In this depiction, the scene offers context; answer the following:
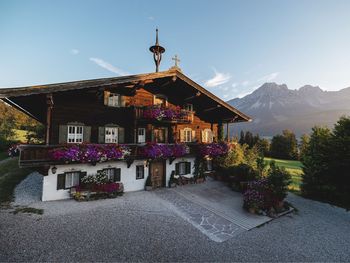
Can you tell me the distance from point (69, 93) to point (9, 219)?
8524 millimetres

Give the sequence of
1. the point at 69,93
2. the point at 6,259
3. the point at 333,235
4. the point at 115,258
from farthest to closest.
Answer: the point at 69,93 < the point at 333,235 < the point at 115,258 < the point at 6,259

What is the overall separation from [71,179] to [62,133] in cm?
335

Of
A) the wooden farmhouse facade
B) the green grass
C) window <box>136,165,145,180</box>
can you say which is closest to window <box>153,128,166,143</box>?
the wooden farmhouse facade

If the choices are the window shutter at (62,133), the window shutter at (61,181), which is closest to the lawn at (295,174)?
the window shutter at (61,181)

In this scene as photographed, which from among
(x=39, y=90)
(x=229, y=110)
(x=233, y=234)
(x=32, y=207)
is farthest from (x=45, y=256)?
(x=229, y=110)

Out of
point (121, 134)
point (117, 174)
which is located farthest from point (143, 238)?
point (121, 134)

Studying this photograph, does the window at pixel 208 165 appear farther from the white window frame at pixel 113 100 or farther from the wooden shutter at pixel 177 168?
the white window frame at pixel 113 100

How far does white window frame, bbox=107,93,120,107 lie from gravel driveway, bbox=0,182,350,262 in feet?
25.6

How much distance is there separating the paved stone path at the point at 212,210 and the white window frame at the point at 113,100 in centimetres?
816

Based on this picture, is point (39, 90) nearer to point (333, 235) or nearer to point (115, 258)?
point (115, 258)

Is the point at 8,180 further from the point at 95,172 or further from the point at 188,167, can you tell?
the point at 188,167

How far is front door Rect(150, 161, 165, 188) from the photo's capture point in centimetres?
1642

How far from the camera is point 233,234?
9.51 m

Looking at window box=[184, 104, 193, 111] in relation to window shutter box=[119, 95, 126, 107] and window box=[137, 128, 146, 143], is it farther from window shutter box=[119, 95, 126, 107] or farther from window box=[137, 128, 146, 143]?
window shutter box=[119, 95, 126, 107]
